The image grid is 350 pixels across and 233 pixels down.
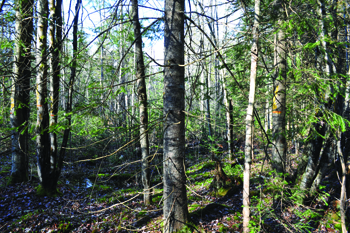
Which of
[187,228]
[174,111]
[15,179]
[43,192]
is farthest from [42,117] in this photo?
[187,228]

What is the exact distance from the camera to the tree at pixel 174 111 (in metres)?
2.43

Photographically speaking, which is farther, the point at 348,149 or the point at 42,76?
the point at 42,76

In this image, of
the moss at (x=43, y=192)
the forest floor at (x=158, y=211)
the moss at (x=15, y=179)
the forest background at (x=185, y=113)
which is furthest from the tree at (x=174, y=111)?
the moss at (x=15, y=179)

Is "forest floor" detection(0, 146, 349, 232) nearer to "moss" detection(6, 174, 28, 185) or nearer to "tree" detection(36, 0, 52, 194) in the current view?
"moss" detection(6, 174, 28, 185)

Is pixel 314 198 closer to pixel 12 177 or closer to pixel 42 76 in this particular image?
pixel 42 76

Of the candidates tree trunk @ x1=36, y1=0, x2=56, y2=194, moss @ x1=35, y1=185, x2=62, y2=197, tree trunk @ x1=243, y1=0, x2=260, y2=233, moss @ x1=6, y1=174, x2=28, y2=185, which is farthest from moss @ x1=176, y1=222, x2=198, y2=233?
moss @ x1=6, y1=174, x2=28, y2=185

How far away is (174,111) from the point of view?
2488 mm

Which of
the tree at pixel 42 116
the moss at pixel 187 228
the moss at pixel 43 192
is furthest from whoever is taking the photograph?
the moss at pixel 43 192

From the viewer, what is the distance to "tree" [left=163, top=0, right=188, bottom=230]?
7.97ft

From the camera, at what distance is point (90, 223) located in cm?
502

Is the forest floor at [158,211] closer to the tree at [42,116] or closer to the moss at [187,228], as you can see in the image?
the moss at [187,228]

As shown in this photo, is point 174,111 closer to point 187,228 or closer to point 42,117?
point 187,228

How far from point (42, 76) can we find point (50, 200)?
3815mm

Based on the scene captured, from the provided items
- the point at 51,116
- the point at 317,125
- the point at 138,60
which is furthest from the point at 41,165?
the point at 317,125
